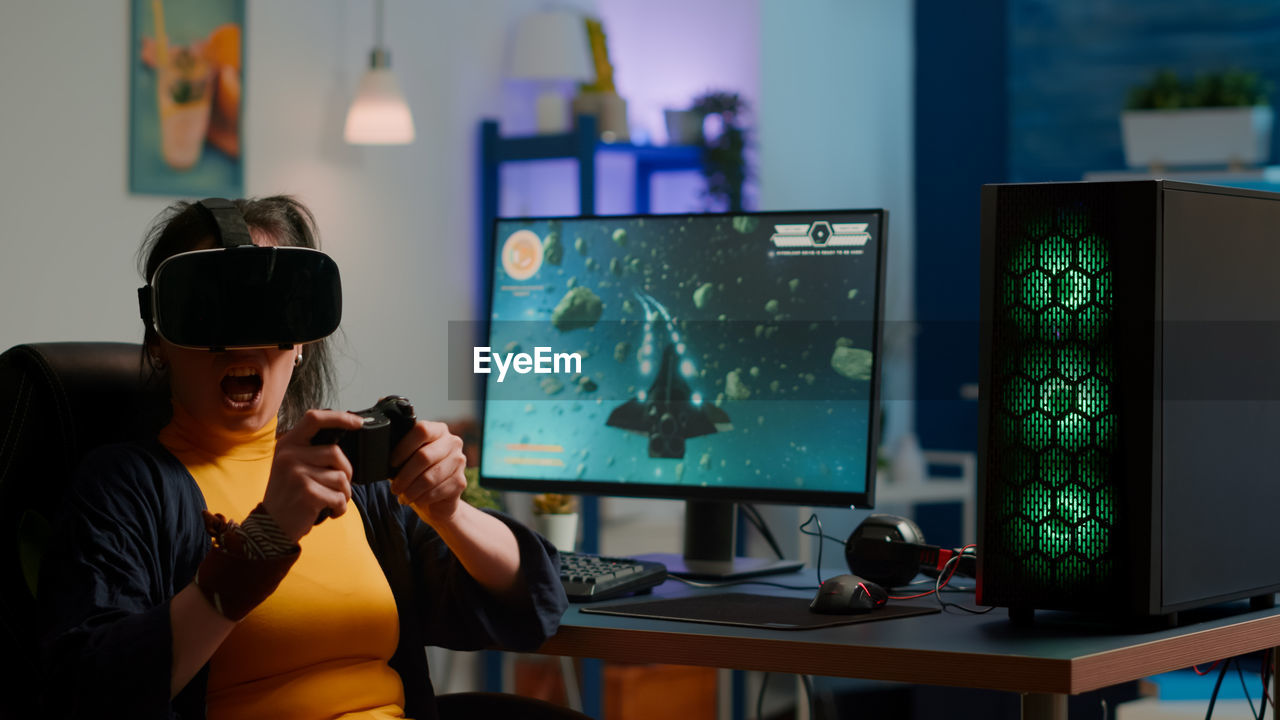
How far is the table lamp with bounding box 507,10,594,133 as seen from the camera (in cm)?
355

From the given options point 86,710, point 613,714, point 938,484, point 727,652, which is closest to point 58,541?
point 86,710

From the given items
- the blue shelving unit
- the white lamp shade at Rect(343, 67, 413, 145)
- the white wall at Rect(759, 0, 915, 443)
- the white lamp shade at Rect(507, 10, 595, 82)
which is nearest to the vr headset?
the white lamp shade at Rect(343, 67, 413, 145)

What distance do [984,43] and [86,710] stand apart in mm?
4148

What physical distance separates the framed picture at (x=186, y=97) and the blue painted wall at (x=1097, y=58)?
8.38 feet

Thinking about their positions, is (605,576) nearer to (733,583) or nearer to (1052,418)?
(733,583)

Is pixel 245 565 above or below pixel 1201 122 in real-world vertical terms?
below

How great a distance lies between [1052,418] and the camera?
4.11ft

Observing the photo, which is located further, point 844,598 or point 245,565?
point 844,598

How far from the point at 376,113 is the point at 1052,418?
7.26ft

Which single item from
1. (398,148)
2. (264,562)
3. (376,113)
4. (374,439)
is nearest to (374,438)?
(374,439)

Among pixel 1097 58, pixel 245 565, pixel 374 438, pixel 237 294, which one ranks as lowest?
pixel 245 565

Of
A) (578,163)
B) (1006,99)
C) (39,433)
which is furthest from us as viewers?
(1006,99)

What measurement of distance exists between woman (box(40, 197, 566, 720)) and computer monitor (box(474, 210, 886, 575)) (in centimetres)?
36

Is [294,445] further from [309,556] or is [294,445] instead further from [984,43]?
[984,43]
